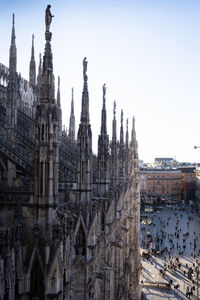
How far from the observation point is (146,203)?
97.1m

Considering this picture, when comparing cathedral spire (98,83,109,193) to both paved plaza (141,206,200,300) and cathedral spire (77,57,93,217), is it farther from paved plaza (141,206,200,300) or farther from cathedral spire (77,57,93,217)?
paved plaza (141,206,200,300)

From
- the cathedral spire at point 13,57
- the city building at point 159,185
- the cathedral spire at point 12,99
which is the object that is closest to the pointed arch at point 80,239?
the cathedral spire at point 12,99

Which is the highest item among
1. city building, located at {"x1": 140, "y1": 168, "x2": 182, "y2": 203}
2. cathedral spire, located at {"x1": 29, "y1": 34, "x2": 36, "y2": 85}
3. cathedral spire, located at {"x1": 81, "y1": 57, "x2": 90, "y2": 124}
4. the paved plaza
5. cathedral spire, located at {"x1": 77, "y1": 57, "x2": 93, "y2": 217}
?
cathedral spire, located at {"x1": 29, "y1": 34, "x2": 36, "y2": 85}

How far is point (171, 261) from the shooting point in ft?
139

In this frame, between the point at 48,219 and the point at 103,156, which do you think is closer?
the point at 48,219

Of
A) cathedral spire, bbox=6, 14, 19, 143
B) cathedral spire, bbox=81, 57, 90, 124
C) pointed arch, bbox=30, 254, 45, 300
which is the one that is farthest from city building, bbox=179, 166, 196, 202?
pointed arch, bbox=30, 254, 45, 300

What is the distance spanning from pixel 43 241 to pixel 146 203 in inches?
3548

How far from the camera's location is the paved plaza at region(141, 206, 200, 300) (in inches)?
1409

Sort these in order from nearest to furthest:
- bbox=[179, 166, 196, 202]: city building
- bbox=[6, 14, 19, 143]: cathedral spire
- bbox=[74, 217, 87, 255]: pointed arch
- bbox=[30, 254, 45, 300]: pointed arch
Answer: bbox=[30, 254, 45, 300]: pointed arch → bbox=[74, 217, 87, 255]: pointed arch → bbox=[6, 14, 19, 143]: cathedral spire → bbox=[179, 166, 196, 202]: city building

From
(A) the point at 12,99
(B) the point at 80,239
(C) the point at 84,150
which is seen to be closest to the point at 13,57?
(A) the point at 12,99

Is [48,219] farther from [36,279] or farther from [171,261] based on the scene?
[171,261]

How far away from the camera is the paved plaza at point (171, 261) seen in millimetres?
35781

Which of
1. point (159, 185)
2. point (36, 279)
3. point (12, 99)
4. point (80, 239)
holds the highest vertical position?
point (12, 99)

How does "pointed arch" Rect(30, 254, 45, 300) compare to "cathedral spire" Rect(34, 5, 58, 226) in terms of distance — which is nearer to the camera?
"pointed arch" Rect(30, 254, 45, 300)
